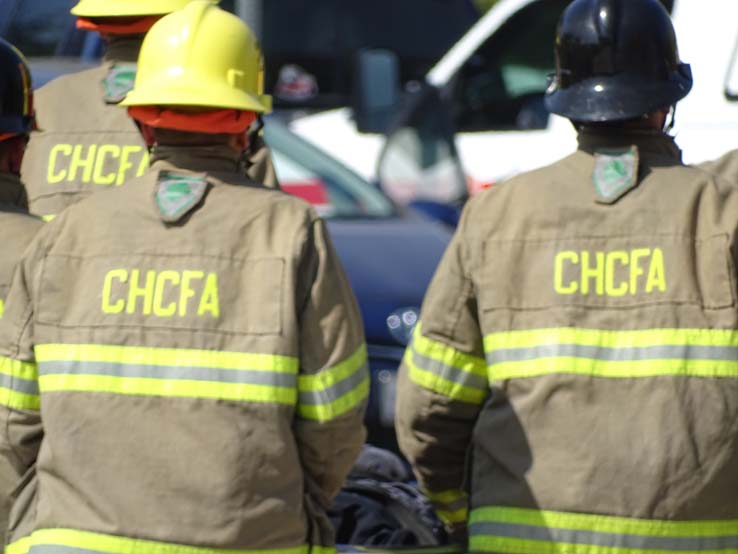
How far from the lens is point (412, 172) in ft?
28.7

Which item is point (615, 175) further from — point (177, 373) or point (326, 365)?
point (177, 373)

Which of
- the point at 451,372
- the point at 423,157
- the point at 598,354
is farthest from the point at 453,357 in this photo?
the point at 423,157

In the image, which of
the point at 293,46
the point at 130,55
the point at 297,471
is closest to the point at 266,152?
the point at 130,55

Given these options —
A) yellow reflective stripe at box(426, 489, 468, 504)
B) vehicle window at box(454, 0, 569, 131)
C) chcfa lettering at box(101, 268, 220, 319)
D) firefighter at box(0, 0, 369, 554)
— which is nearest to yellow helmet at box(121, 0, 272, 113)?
firefighter at box(0, 0, 369, 554)

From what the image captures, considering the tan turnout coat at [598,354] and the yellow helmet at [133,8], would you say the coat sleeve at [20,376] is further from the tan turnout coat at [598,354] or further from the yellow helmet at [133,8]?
the yellow helmet at [133,8]

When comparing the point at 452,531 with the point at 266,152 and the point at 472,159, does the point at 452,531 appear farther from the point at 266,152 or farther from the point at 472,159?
the point at 472,159

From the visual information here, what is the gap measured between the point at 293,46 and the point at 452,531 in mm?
8502

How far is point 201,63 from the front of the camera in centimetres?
374

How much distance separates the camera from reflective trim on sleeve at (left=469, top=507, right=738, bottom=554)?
360 centimetres

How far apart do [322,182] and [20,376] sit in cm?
379

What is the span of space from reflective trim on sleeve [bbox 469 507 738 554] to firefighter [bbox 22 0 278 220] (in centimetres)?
141

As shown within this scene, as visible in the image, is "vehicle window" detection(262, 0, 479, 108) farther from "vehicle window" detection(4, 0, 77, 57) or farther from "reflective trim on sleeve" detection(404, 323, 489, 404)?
"reflective trim on sleeve" detection(404, 323, 489, 404)

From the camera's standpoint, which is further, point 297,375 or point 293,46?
point 293,46

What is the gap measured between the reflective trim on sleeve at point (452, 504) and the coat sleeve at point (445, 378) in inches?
2.1
